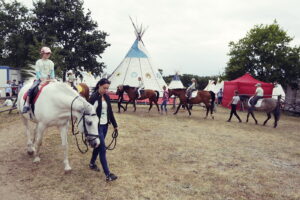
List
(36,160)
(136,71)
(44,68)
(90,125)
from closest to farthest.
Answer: (90,125), (36,160), (44,68), (136,71)

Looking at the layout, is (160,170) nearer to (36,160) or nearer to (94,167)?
(94,167)

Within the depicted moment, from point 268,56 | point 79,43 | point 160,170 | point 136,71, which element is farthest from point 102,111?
point 79,43

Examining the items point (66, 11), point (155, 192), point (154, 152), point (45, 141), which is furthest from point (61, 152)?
point (66, 11)

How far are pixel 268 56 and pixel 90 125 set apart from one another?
21743mm

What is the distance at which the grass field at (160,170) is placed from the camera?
13.0 ft

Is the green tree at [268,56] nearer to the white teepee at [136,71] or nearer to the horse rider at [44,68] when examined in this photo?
the white teepee at [136,71]

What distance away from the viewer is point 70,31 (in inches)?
1029

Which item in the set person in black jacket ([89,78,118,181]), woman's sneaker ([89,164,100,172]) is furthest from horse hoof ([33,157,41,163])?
person in black jacket ([89,78,118,181])

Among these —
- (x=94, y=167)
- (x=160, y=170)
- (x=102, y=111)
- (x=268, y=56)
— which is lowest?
(x=160, y=170)

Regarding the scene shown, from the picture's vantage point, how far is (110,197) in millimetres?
3717

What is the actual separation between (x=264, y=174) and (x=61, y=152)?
5.06 metres

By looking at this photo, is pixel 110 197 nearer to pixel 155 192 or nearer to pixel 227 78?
pixel 155 192

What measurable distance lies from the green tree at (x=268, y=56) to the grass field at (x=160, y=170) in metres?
15.0

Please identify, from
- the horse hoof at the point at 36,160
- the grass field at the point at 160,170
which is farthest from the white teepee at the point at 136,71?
the horse hoof at the point at 36,160
